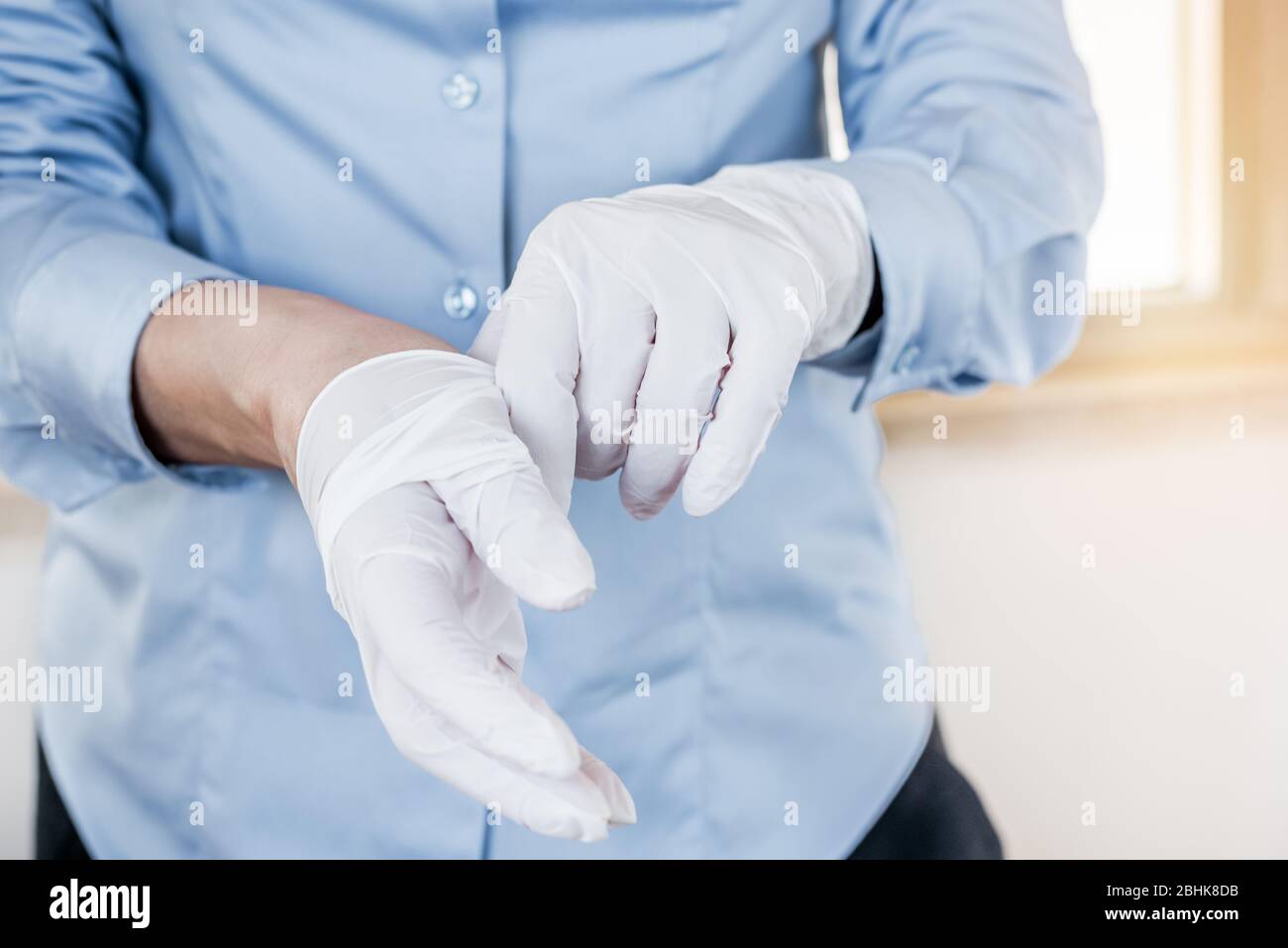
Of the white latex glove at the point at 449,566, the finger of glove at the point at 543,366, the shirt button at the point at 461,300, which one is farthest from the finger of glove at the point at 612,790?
the shirt button at the point at 461,300

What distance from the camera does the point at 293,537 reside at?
0.53 m

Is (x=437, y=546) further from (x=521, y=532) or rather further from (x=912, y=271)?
(x=912, y=271)

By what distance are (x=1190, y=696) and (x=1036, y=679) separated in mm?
211

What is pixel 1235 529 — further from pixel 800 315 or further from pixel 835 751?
pixel 800 315

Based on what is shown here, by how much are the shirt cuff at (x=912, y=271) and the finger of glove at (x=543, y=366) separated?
165 mm

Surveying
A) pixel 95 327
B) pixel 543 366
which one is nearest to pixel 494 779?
pixel 543 366

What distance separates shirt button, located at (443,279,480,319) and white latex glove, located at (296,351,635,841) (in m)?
0.11

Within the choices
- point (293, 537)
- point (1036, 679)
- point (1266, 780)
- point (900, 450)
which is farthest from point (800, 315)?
point (1266, 780)

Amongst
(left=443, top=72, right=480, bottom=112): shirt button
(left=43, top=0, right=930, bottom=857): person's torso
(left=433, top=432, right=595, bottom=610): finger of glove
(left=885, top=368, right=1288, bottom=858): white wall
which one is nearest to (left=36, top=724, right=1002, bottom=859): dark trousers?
(left=43, top=0, right=930, bottom=857): person's torso

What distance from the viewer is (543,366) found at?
0.39 meters

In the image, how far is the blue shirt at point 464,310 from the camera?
49 cm

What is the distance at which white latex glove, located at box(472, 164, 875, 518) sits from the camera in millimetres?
395

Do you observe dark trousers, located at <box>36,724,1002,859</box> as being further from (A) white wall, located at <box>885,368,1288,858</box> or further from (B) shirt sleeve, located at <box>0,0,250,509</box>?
(A) white wall, located at <box>885,368,1288,858</box>

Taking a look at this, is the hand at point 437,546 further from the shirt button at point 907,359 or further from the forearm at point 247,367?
the shirt button at point 907,359
